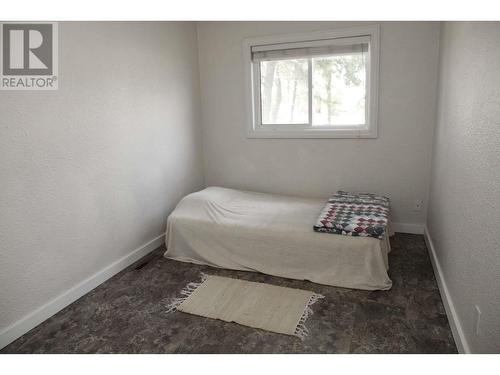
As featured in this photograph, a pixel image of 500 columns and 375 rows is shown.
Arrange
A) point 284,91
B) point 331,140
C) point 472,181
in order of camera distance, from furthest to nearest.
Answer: point 284,91 → point 331,140 → point 472,181

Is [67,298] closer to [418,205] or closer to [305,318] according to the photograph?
[305,318]

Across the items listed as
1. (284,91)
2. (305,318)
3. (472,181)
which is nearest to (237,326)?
(305,318)

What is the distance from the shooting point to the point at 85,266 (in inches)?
97.5

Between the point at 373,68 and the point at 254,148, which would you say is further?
the point at 254,148

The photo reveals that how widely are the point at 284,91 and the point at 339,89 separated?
1.89 feet

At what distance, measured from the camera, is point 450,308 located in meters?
2.03

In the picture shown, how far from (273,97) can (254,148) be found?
589 mm

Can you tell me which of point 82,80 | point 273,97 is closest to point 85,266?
point 82,80

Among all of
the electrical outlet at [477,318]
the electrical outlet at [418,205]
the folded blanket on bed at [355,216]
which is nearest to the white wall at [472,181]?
the electrical outlet at [477,318]

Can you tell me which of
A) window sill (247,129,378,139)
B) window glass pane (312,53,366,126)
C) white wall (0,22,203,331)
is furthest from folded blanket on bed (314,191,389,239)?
white wall (0,22,203,331)

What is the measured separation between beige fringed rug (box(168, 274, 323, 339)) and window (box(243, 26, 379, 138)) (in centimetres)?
176

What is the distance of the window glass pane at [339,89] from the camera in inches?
135
